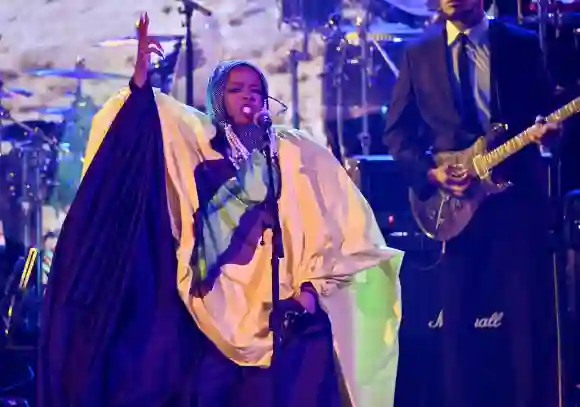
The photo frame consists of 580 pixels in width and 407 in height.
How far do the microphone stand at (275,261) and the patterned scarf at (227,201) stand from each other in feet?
0.42

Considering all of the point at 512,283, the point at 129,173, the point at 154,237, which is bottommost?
the point at 512,283

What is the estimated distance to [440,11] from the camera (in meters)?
3.48

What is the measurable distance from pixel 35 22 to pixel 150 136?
148 centimetres

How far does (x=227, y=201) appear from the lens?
279 centimetres

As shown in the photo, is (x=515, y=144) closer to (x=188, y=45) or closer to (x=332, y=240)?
(x=332, y=240)

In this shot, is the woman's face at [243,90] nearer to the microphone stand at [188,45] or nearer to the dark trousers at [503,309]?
the microphone stand at [188,45]

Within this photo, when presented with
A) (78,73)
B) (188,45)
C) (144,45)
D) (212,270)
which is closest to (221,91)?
(144,45)

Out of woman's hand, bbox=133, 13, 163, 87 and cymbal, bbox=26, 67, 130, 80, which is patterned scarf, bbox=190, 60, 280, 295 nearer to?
woman's hand, bbox=133, 13, 163, 87

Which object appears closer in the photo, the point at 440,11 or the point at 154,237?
the point at 154,237

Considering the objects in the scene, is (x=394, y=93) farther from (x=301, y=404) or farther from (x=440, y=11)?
(x=301, y=404)

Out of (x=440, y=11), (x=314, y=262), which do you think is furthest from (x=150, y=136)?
(x=440, y=11)

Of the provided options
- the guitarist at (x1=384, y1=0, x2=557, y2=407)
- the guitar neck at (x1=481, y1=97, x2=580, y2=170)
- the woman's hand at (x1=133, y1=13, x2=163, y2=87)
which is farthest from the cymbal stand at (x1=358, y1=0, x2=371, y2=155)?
the woman's hand at (x1=133, y1=13, x2=163, y2=87)

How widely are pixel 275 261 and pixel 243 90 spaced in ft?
2.12

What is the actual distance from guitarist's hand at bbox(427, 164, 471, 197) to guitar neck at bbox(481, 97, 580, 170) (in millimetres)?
97
